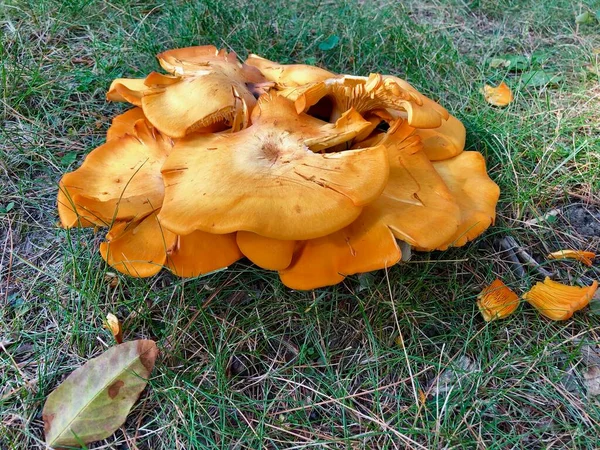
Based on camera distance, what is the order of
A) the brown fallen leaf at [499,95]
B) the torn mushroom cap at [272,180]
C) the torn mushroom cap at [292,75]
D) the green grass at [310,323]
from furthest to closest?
the brown fallen leaf at [499,95] < the torn mushroom cap at [292,75] < the green grass at [310,323] < the torn mushroom cap at [272,180]

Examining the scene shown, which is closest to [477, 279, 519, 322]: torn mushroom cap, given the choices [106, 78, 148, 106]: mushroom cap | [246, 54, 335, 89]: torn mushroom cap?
[246, 54, 335, 89]: torn mushroom cap

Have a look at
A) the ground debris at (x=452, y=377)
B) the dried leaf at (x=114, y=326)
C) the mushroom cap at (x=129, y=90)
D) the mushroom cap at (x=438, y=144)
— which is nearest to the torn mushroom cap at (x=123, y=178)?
the mushroom cap at (x=129, y=90)

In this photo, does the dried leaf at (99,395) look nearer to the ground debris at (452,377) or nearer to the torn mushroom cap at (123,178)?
the torn mushroom cap at (123,178)

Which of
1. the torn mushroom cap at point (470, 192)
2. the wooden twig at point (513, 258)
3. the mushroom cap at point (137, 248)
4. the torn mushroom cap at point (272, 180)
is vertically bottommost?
the wooden twig at point (513, 258)

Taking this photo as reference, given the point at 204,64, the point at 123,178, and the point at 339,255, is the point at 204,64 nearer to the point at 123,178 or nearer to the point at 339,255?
the point at 123,178

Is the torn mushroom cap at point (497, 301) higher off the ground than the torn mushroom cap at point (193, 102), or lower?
lower

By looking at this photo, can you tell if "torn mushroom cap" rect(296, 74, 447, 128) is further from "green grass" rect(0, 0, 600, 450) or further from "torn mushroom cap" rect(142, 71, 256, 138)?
"green grass" rect(0, 0, 600, 450)
